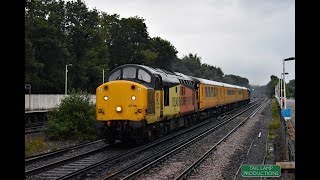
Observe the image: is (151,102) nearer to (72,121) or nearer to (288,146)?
(72,121)

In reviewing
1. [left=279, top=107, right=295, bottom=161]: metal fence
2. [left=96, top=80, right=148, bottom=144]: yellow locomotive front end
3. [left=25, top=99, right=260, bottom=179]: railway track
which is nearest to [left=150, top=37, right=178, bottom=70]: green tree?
[left=96, top=80, right=148, bottom=144]: yellow locomotive front end

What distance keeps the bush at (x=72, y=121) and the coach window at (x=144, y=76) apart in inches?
209

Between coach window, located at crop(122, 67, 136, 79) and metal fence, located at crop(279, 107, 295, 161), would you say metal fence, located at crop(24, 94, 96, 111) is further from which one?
metal fence, located at crop(279, 107, 295, 161)

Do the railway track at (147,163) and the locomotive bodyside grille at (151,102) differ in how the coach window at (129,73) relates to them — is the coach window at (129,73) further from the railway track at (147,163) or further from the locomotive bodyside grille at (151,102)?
the railway track at (147,163)

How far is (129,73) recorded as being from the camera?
16656 millimetres

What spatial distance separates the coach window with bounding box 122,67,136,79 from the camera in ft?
54.4

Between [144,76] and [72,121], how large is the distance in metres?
5.99

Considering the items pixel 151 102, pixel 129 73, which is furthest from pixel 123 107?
pixel 129 73

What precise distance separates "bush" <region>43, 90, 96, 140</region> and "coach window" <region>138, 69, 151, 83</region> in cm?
531
